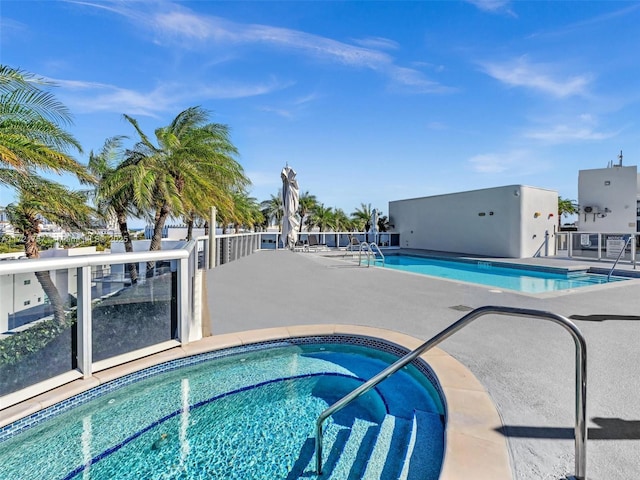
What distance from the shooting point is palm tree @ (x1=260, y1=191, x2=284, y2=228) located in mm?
32375

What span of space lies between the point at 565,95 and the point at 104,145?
17569 millimetres

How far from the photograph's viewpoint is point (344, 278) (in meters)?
8.77

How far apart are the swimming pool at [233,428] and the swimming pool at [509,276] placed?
6.33 m

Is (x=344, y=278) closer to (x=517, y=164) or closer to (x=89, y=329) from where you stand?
(x=89, y=329)

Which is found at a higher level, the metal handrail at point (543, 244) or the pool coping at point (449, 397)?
the metal handrail at point (543, 244)

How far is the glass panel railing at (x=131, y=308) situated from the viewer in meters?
3.08

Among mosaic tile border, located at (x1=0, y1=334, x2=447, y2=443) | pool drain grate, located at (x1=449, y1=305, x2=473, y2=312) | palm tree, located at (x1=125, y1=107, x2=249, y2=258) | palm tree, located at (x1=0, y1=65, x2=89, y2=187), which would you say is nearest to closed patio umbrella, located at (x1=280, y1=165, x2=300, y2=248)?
palm tree, located at (x1=125, y1=107, x2=249, y2=258)

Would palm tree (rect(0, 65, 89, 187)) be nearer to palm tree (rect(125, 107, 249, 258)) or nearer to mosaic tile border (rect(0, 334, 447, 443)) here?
palm tree (rect(125, 107, 249, 258))

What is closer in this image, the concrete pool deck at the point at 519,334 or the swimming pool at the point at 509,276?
the concrete pool deck at the point at 519,334

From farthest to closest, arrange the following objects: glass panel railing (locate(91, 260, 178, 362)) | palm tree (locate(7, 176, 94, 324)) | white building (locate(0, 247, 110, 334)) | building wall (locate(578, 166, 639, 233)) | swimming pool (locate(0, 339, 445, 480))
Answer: building wall (locate(578, 166, 639, 233)), palm tree (locate(7, 176, 94, 324)), glass panel railing (locate(91, 260, 178, 362)), white building (locate(0, 247, 110, 334)), swimming pool (locate(0, 339, 445, 480))

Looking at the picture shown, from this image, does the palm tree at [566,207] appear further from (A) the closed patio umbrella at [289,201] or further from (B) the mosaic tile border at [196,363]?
(B) the mosaic tile border at [196,363]

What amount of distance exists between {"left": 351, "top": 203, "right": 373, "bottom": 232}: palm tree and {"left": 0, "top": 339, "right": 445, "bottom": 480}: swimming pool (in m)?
29.2

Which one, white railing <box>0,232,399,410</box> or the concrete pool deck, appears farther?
white railing <box>0,232,399,410</box>

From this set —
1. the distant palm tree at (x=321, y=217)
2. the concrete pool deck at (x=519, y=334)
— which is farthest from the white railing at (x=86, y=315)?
the distant palm tree at (x=321, y=217)
